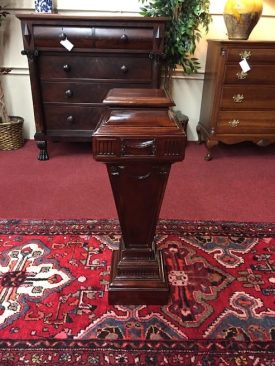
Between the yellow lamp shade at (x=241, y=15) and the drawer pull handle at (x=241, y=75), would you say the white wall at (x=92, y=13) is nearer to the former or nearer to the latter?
the yellow lamp shade at (x=241, y=15)

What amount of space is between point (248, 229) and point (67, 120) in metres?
1.68

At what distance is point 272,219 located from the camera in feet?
6.27

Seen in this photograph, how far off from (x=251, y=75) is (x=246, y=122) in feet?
1.24

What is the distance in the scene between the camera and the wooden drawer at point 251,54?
231 cm

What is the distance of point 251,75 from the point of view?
240cm

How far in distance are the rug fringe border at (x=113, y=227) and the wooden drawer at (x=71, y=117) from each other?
1043 mm

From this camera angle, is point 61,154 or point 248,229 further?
point 61,154

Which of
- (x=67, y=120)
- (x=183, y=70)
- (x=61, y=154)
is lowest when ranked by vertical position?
(x=61, y=154)

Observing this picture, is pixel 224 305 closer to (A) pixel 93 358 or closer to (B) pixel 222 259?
(B) pixel 222 259

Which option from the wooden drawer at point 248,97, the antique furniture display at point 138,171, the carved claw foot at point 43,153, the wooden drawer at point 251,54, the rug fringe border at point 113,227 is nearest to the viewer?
the antique furniture display at point 138,171

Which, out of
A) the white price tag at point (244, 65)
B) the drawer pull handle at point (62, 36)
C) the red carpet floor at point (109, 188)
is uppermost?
the drawer pull handle at point (62, 36)

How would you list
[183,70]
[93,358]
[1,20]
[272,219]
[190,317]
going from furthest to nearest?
[183,70] → [1,20] → [272,219] → [190,317] → [93,358]

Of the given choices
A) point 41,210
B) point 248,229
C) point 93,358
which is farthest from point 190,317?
point 41,210

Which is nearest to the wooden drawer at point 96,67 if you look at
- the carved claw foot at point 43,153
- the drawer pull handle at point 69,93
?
the drawer pull handle at point 69,93
